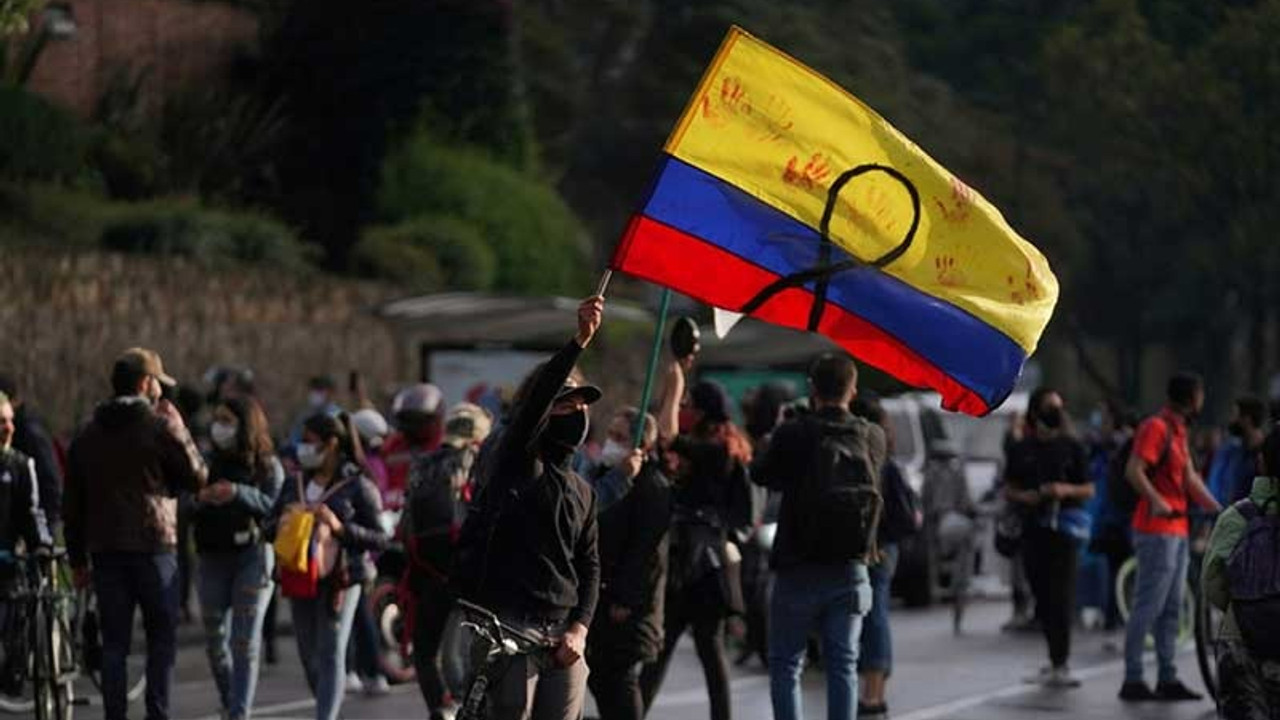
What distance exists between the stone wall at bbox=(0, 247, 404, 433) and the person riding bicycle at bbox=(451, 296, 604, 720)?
1498 cm

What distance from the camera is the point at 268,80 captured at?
3822 centimetres

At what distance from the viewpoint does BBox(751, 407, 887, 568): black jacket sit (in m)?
12.0

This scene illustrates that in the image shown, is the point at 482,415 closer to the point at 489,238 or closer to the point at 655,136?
the point at 489,238

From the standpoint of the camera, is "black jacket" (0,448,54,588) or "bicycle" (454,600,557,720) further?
"black jacket" (0,448,54,588)

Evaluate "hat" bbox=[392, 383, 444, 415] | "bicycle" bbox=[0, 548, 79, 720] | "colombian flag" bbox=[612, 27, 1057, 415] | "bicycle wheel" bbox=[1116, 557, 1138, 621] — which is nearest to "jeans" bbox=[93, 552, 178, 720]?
"bicycle" bbox=[0, 548, 79, 720]

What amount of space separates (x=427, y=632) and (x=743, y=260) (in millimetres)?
2798

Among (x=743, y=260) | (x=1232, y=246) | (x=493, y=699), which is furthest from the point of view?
(x=1232, y=246)

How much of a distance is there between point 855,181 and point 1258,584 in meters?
2.15

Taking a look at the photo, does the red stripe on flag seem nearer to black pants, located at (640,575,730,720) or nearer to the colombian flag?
the colombian flag

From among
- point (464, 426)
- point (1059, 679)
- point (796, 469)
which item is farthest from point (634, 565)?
point (1059, 679)

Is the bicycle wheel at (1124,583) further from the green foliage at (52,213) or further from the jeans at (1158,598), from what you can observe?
the green foliage at (52,213)

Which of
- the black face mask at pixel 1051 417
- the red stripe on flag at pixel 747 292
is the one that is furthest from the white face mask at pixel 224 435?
the black face mask at pixel 1051 417

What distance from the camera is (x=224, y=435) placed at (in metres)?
13.7

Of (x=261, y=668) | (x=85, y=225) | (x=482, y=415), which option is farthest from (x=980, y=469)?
(x=482, y=415)
